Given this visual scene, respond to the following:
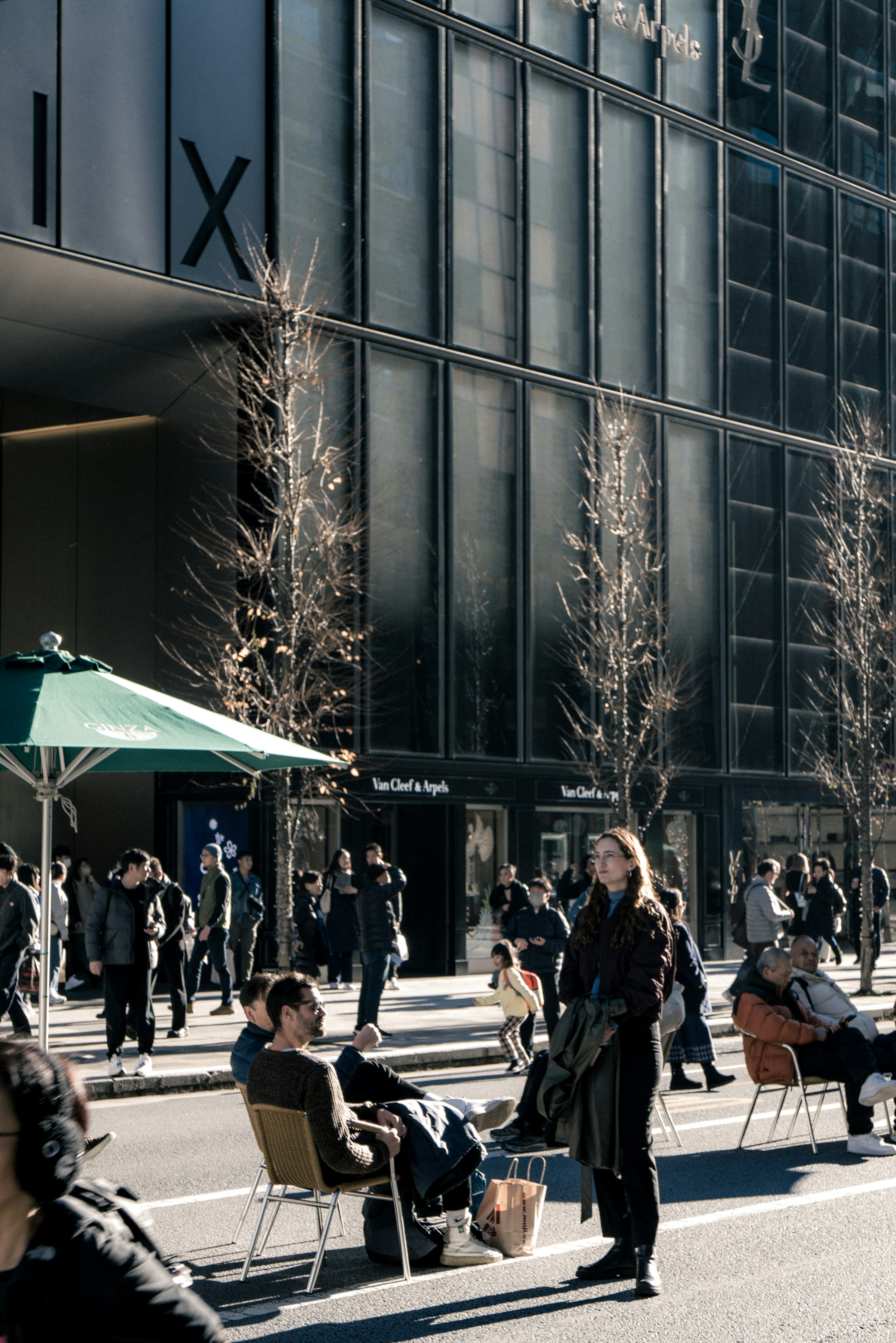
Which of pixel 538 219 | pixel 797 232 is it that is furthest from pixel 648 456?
pixel 797 232

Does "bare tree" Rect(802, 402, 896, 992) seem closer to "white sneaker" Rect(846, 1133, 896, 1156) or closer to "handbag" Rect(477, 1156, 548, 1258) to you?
"white sneaker" Rect(846, 1133, 896, 1156)

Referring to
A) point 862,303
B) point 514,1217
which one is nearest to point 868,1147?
point 514,1217

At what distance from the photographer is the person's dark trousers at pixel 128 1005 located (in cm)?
1302

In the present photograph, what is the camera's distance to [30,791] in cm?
2630

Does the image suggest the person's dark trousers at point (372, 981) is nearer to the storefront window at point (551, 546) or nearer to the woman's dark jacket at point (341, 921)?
the woman's dark jacket at point (341, 921)

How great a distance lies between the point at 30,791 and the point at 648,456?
1250cm

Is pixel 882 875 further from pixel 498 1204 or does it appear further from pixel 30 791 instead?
pixel 498 1204

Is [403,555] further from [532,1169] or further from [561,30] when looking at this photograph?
[532,1169]

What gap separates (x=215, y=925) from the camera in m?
17.4

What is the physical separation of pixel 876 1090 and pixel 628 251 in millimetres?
20535

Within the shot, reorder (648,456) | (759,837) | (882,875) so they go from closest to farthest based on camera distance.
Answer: (882,875)
(648,456)
(759,837)

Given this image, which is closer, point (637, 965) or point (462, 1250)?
point (637, 965)

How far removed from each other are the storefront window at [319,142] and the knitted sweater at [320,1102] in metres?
17.1

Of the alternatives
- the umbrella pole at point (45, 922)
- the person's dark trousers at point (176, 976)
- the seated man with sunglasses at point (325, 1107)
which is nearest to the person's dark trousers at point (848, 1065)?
the seated man with sunglasses at point (325, 1107)
